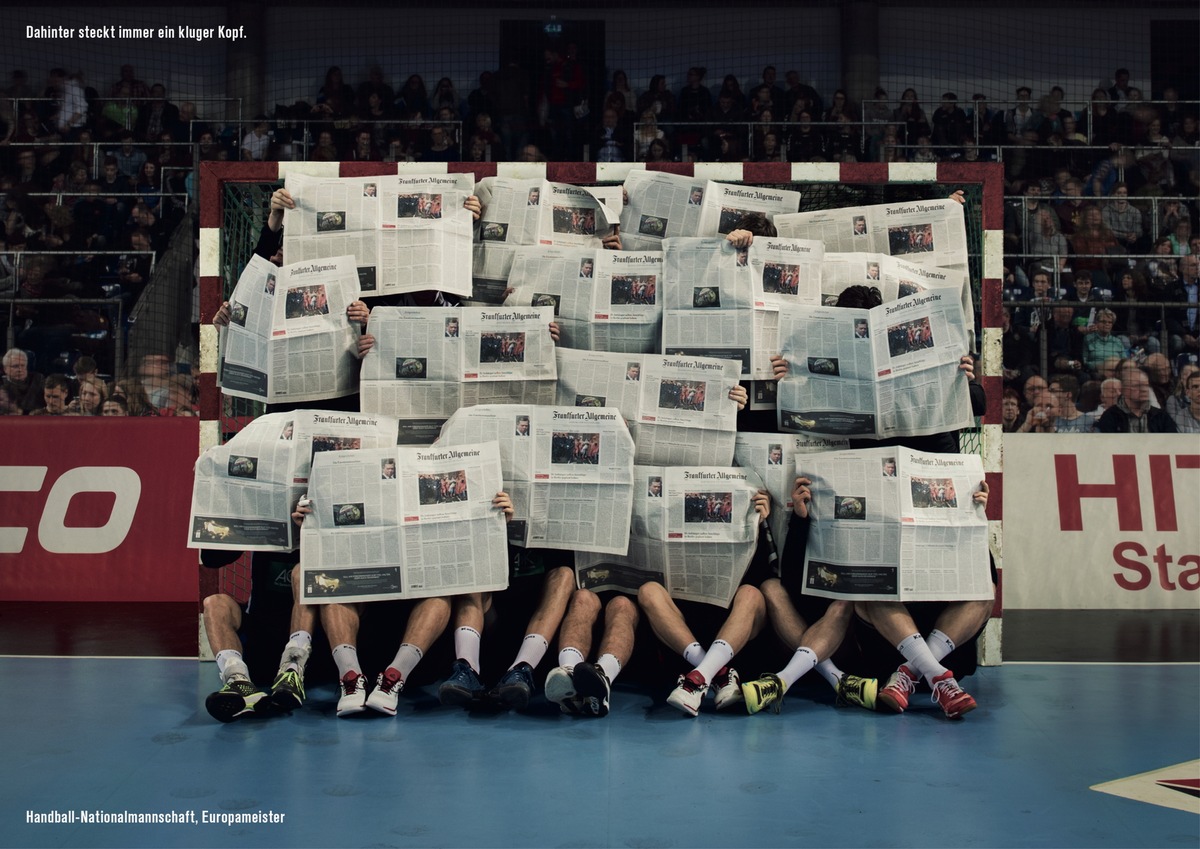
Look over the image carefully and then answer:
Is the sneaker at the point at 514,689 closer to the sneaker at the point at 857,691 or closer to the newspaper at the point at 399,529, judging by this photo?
the newspaper at the point at 399,529

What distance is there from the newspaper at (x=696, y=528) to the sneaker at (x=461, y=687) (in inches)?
35.9

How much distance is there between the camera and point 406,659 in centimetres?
505

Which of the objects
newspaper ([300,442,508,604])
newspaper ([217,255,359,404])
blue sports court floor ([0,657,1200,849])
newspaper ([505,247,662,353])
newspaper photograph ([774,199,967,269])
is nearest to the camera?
blue sports court floor ([0,657,1200,849])

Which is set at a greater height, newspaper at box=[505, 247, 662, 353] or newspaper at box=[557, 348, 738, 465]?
newspaper at box=[505, 247, 662, 353]

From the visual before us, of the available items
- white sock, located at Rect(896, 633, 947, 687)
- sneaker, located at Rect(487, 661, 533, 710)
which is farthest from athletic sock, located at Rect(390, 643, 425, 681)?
white sock, located at Rect(896, 633, 947, 687)

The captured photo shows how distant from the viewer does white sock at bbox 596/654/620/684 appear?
16.6 ft

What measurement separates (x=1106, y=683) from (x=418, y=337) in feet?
11.6

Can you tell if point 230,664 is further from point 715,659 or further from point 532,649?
point 715,659

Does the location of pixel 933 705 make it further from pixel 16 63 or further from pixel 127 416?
pixel 16 63

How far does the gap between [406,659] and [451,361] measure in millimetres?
1384

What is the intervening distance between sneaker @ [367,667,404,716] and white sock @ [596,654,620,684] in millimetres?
824

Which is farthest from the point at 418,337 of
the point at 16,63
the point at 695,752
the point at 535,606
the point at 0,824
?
the point at 16,63

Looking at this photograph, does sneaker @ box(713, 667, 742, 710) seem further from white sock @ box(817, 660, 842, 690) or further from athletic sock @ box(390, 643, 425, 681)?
athletic sock @ box(390, 643, 425, 681)

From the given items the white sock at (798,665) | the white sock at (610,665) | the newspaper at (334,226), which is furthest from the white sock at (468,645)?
the newspaper at (334,226)
